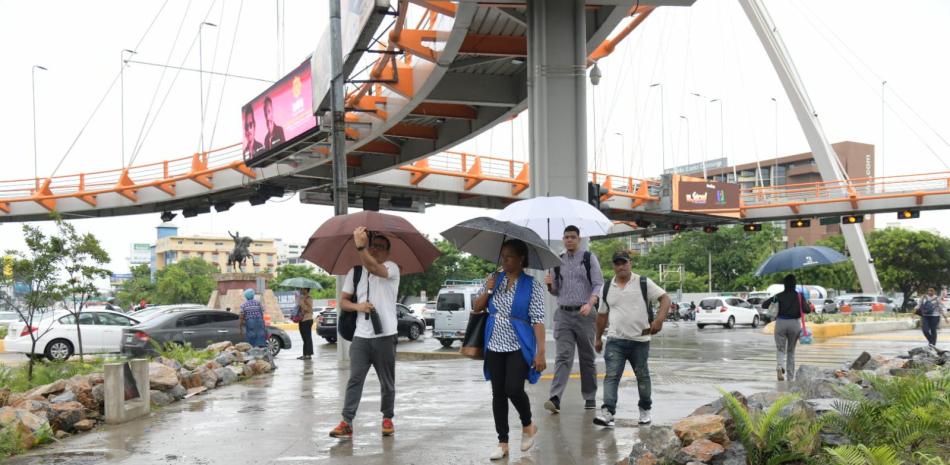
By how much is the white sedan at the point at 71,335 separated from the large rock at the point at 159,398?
36.2ft

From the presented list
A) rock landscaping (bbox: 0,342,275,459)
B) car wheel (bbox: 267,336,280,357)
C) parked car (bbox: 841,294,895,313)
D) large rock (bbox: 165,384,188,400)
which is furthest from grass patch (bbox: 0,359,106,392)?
parked car (bbox: 841,294,895,313)

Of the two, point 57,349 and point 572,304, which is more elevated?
point 572,304

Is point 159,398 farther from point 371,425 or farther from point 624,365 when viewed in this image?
point 624,365

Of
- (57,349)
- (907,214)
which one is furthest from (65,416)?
(907,214)

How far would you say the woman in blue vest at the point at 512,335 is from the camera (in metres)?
6.52

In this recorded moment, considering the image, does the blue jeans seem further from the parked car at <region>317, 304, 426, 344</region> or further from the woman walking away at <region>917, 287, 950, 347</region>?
the parked car at <region>317, 304, 426, 344</region>

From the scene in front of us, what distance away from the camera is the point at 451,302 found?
2531 centimetres

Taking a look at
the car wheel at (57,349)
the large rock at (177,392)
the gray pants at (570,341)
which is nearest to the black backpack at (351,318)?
the gray pants at (570,341)

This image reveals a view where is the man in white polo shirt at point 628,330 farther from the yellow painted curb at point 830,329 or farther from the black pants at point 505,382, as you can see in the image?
the yellow painted curb at point 830,329

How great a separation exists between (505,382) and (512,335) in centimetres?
38

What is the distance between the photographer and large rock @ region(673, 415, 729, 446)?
576 centimetres

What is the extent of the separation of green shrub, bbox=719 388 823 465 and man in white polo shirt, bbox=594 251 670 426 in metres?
2.29

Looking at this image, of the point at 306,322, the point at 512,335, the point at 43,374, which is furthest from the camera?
the point at 306,322

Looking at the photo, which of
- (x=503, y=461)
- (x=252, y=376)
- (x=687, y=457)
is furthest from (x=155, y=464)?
(x=252, y=376)
